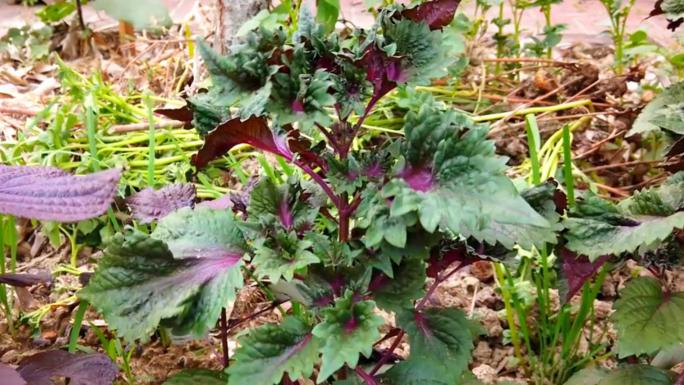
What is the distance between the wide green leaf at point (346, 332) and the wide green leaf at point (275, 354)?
29 mm

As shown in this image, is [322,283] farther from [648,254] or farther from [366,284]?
[648,254]

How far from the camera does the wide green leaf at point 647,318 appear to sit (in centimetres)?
97

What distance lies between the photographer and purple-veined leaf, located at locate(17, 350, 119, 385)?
0.98 meters

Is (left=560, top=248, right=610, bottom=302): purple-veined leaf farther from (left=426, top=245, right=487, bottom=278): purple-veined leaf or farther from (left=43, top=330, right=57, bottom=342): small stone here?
(left=43, top=330, right=57, bottom=342): small stone

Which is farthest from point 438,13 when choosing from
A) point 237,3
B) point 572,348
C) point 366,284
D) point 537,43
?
point 537,43

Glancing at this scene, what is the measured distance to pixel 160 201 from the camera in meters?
1.10

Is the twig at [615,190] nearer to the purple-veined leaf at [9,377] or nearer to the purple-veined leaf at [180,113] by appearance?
the purple-veined leaf at [180,113]

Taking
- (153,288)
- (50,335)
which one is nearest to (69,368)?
(153,288)

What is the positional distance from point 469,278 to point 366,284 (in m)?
0.74

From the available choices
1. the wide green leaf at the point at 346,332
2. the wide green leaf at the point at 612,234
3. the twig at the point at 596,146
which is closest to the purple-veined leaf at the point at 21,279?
the wide green leaf at the point at 346,332

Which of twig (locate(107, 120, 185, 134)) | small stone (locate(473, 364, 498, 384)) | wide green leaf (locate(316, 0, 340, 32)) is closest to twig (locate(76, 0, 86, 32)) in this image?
twig (locate(107, 120, 185, 134))

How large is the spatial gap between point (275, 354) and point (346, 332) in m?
0.10

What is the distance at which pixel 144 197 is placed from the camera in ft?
3.67

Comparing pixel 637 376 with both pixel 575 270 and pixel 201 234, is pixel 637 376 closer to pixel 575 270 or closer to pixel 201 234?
pixel 575 270
